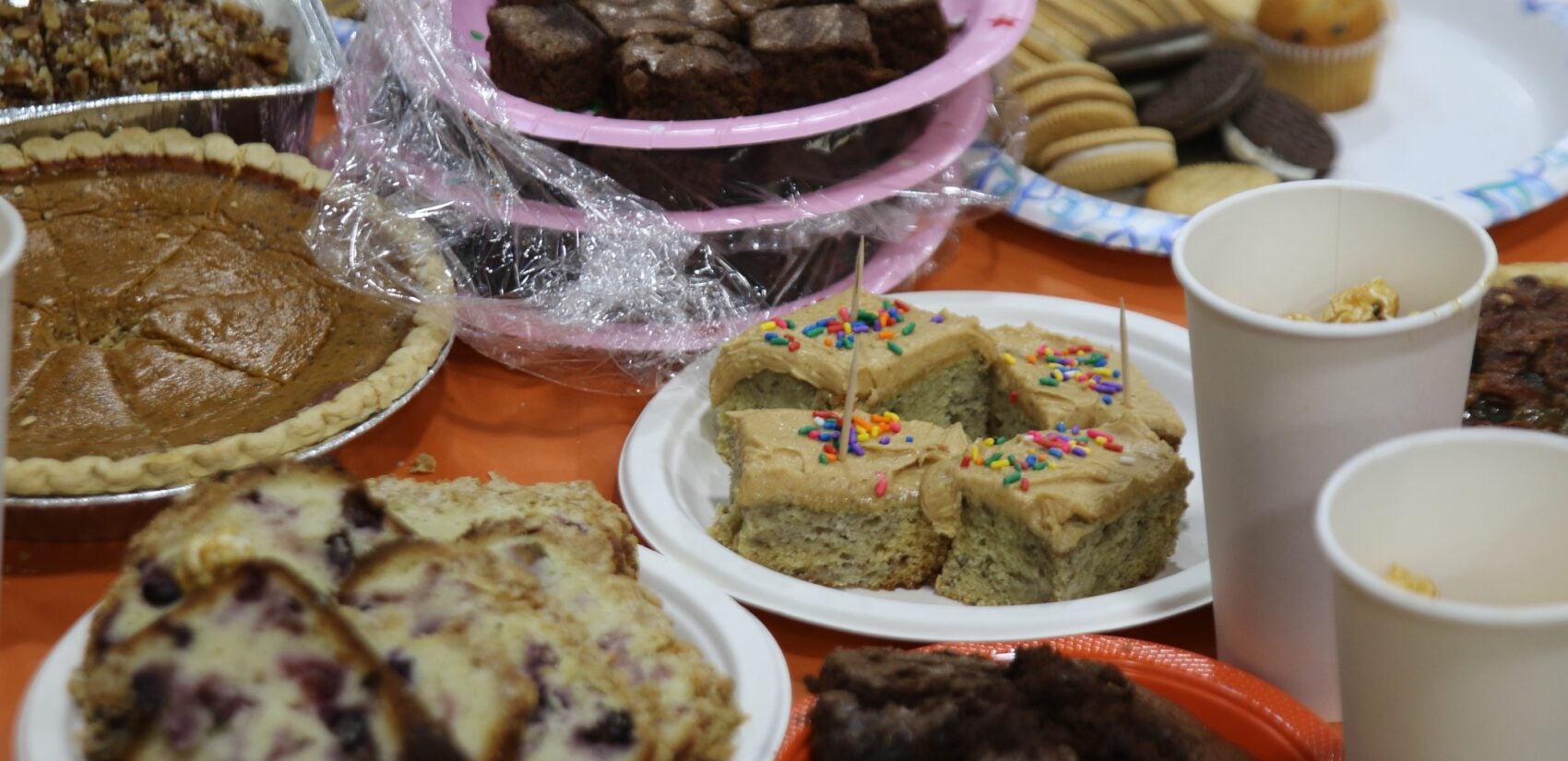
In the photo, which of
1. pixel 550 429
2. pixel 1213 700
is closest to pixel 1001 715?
pixel 1213 700

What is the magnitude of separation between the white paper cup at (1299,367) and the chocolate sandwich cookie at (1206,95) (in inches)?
64.8

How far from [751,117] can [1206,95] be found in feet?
4.20

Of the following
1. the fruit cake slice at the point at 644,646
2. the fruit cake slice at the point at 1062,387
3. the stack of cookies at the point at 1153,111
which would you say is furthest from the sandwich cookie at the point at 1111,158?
the fruit cake slice at the point at 644,646

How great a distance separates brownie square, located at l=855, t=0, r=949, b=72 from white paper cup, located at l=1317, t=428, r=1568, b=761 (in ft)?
5.81

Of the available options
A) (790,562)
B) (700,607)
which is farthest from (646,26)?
(700,607)

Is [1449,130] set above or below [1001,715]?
below

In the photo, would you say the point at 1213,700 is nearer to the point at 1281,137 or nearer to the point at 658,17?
the point at 658,17

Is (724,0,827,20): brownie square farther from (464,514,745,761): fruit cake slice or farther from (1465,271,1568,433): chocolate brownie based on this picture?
(464,514,745,761): fruit cake slice

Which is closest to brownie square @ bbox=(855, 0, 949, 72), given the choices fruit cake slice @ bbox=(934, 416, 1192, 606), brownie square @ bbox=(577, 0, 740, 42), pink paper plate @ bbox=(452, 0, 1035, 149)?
pink paper plate @ bbox=(452, 0, 1035, 149)

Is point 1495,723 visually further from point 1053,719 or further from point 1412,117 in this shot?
point 1412,117

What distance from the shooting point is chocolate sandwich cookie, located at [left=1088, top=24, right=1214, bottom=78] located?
3.62 m

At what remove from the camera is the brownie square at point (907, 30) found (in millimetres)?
3049

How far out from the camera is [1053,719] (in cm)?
169

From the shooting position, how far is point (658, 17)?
10.2 feet
